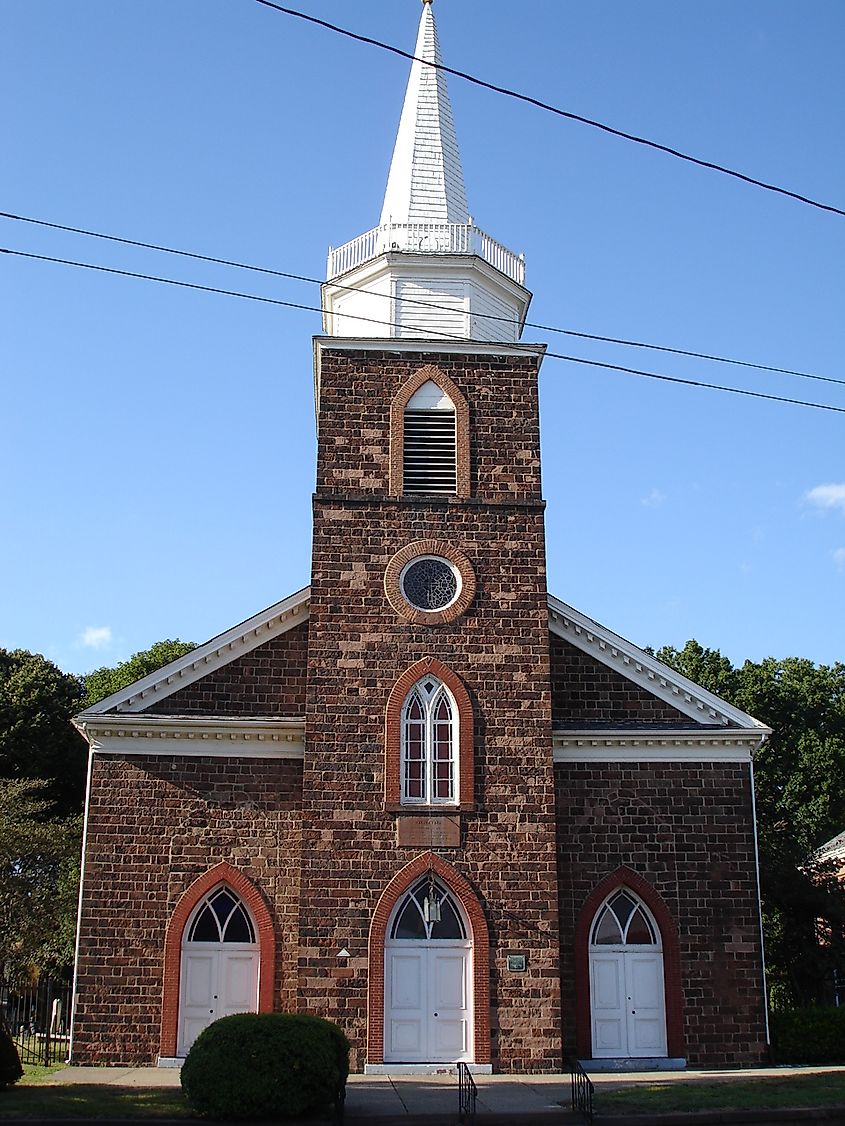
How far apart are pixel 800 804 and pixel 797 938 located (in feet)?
60.0

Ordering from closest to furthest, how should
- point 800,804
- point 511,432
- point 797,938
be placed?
point 511,432 < point 797,938 < point 800,804

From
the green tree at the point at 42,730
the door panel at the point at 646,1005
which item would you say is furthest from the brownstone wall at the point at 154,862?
the green tree at the point at 42,730

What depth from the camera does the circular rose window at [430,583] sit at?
2500 centimetres

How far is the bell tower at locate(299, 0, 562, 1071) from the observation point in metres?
23.0

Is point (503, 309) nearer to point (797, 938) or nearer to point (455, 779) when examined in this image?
point (455, 779)

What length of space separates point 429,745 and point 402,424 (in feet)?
21.7

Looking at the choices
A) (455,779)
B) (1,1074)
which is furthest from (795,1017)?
(1,1074)

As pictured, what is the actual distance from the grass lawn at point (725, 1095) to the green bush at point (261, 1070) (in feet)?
13.0

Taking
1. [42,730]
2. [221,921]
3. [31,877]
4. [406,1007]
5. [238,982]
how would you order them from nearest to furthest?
[406,1007] < [238,982] < [221,921] < [31,877] < [42,730]

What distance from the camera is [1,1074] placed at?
62.6 feet

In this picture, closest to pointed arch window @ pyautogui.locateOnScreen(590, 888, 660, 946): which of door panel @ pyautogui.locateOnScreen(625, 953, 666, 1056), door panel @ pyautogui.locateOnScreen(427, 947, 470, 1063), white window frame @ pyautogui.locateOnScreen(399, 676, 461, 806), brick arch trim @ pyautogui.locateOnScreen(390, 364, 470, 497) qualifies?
door panel @ pyautogui.locateOnScreen(625, 953, 666, 1056)

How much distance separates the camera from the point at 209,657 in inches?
1003

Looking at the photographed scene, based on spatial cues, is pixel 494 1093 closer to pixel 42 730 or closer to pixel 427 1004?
pixel 427 1004

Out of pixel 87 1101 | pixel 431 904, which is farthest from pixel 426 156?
pixel 87 1101
